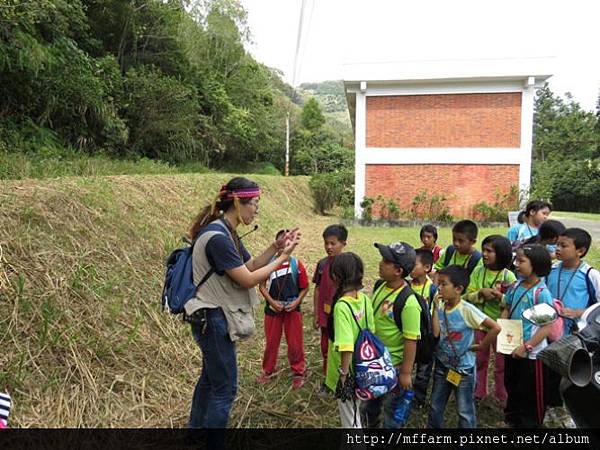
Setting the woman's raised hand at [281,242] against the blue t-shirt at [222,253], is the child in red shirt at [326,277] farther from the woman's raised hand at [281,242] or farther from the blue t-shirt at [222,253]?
Result: the blue t-shirt at [222,253]

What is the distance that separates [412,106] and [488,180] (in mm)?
4013

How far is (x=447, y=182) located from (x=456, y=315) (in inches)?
581

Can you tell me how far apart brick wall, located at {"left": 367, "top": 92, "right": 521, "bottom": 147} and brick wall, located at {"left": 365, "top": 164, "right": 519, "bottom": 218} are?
868mm

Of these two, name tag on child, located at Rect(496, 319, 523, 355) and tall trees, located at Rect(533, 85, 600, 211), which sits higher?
tall trees, located at Rect(533, 85, 600, 211)

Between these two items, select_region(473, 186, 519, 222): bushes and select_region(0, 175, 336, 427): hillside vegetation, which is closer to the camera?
select_region(0, 175, 336, 427): hillside vegetation

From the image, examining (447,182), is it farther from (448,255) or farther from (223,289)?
(223,289)

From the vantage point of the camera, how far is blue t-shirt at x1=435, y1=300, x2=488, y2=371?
9.23 ft

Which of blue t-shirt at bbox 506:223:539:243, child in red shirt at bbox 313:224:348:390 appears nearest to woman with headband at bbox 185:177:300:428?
child in red shirt at bbox 313:224:348:390

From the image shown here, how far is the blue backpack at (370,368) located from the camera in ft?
8.01

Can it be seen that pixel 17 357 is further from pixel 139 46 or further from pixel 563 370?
pixel 139 46

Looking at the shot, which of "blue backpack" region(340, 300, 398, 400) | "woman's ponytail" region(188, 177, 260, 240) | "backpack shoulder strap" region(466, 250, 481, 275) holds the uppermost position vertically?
"woman's ponytail" region(188, 177, 260, 240)

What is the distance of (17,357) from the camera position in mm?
3266

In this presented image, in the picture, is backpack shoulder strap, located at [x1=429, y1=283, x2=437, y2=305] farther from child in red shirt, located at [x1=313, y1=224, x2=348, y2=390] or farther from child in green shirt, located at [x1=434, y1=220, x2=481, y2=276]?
child in red shirt, located at [x1=313, y1=224, x2=348, y2=390]

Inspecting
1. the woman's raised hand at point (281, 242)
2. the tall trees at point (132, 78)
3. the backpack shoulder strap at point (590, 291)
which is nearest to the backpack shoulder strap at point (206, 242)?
the woman's raised hand at point (281, 242)
